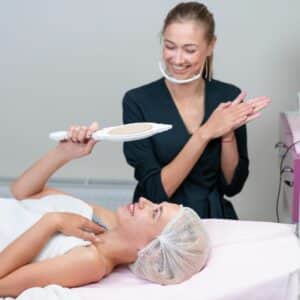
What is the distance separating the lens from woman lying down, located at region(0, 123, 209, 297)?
4.41ft

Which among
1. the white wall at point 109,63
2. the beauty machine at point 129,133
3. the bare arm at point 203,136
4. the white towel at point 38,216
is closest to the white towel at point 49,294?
the white towel at point 38,216

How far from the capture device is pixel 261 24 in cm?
227

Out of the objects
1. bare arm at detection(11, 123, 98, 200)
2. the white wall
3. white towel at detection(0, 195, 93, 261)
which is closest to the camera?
white towel at detection(0, 195, 93, 261)

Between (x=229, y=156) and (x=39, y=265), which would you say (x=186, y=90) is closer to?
(x=229, y=156)

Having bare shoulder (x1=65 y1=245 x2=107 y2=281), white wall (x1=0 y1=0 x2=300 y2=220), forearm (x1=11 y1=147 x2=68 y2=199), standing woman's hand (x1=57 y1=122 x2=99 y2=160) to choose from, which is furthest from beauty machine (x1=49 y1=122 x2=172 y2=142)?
white wall (x1=0 y1=0 x2=300 y2=220)

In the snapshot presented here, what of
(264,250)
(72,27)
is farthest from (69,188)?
(264,250)

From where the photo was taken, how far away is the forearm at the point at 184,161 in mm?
1600

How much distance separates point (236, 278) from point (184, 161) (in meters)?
0.38

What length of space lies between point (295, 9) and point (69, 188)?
3.64ft

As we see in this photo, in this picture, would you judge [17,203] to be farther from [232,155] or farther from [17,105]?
[17,105]

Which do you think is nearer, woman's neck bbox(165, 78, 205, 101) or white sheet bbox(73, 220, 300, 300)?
white sheet bbox(73, 220, 300, 300)

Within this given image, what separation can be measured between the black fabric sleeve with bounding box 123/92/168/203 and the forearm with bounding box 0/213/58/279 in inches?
13.3

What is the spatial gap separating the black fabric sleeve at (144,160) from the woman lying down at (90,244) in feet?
0.62

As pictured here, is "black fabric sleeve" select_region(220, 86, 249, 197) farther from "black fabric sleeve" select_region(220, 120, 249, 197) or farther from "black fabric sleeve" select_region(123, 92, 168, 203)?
"black fabric sleeve" select_region(123, 92, 168, 203)
